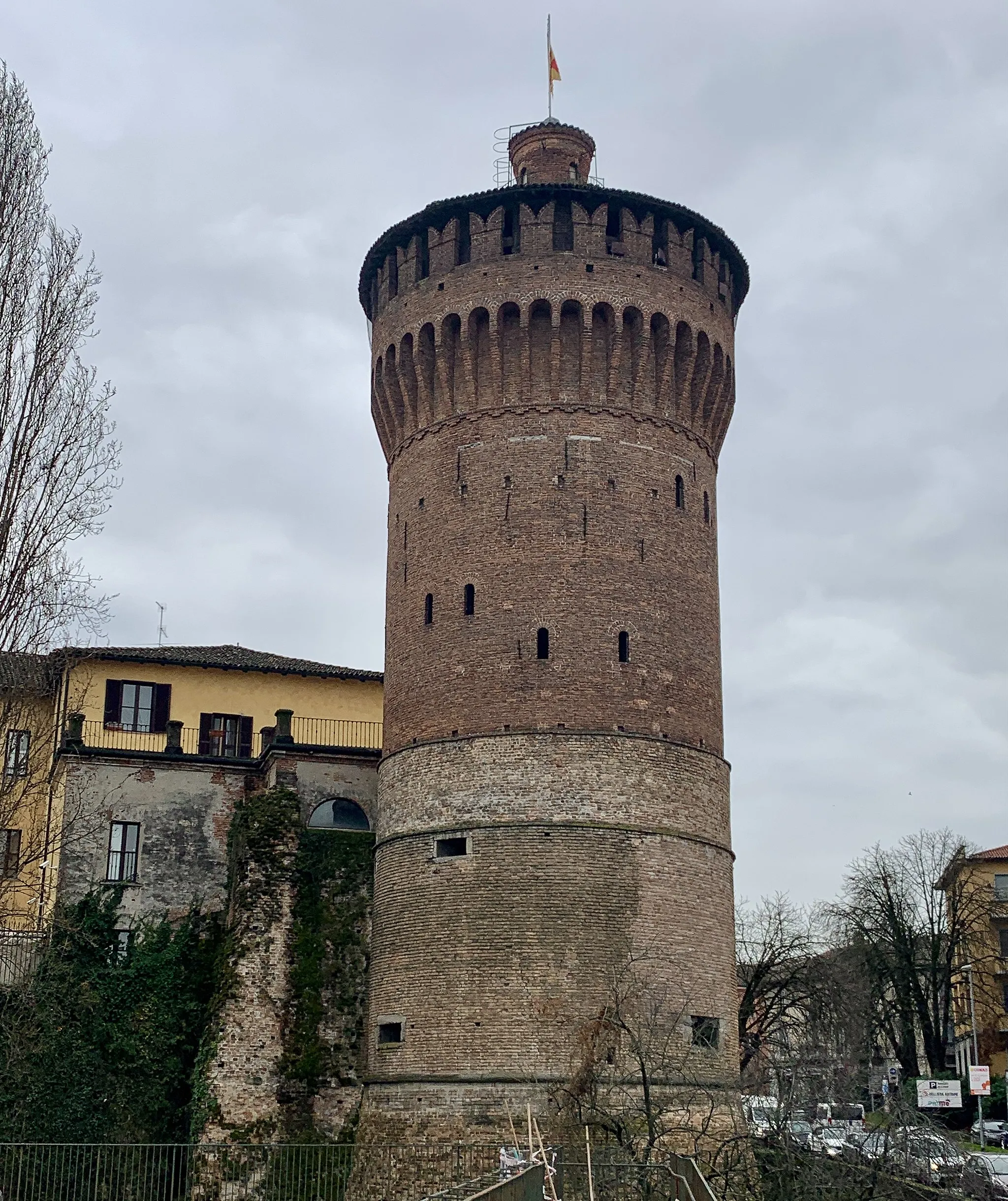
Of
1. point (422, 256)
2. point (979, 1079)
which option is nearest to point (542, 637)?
point (422, 256)

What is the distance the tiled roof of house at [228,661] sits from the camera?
38.5 metres

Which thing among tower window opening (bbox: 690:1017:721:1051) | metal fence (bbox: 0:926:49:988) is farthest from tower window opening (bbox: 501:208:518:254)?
metal fence (bbox: 0:926:49:988)

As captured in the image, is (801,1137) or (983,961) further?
(983,961)

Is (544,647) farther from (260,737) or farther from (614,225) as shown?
(260,737)

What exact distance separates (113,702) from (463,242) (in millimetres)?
15088

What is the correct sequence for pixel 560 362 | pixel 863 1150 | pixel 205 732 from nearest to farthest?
pixel 863 1150, pixel 560 362, pixel 205 732

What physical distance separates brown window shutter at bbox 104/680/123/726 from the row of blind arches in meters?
12.7

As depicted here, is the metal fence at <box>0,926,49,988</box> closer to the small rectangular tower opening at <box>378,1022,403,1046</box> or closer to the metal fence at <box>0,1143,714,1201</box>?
the metal fence at <box>0,1143,714,1201</box>

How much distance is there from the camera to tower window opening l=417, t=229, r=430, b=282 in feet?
104

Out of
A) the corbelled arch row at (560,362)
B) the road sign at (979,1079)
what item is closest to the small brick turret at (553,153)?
the corbelled arch row at (560,362)

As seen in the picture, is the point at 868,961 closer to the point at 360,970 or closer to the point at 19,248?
the point at 360,970

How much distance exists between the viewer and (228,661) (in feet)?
130

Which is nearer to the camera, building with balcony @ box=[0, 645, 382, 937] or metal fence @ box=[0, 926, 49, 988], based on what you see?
metal fence @ box=[0, 926, 49, 988]

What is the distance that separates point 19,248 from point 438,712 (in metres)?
11.2
